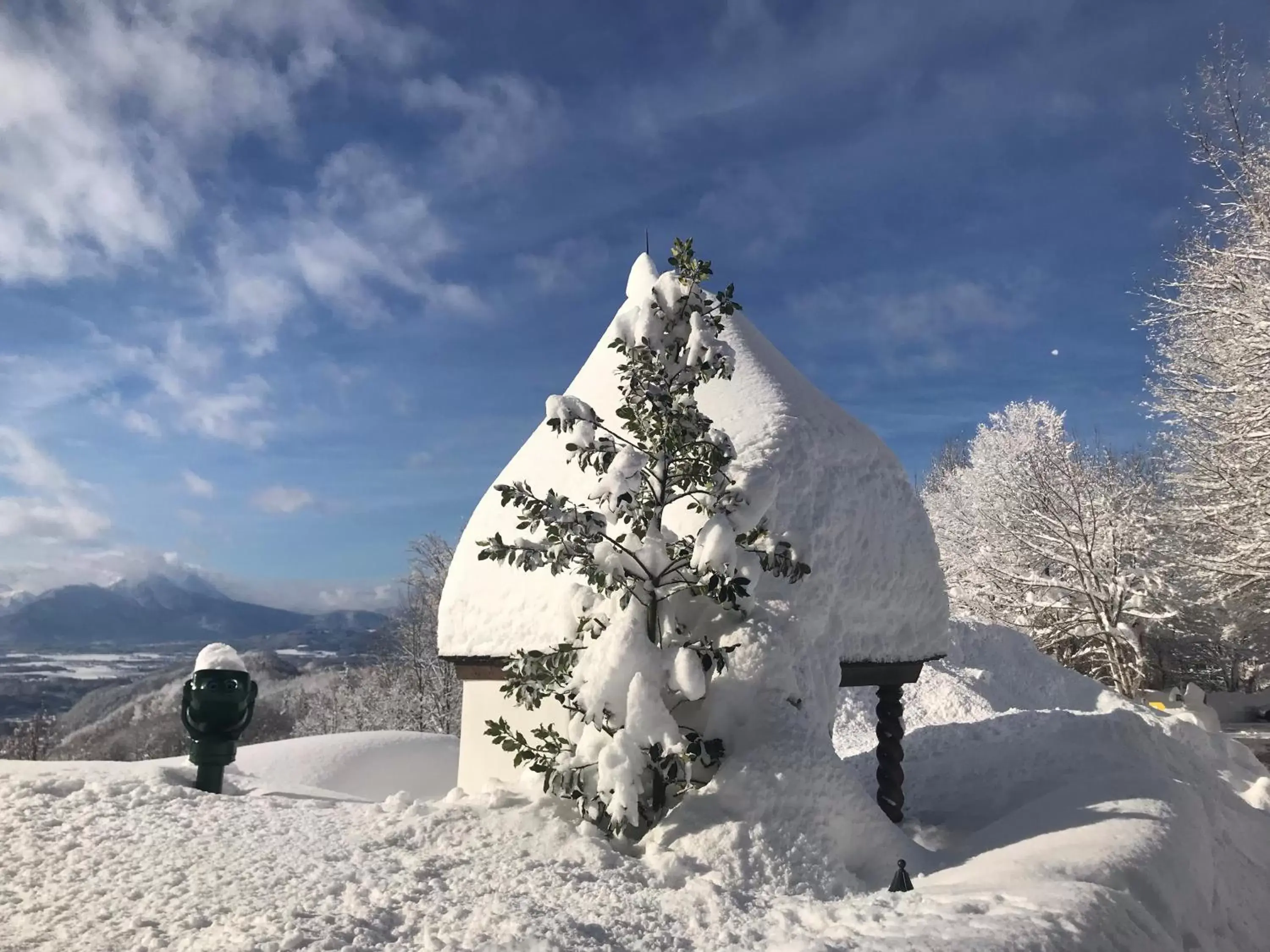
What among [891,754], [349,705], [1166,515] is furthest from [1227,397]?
[349,705]

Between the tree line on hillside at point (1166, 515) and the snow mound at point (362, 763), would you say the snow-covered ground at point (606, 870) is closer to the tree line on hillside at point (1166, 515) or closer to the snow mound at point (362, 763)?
the snow mound at point (362, 763)

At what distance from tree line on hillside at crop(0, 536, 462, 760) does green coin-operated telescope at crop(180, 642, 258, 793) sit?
34.6 ft

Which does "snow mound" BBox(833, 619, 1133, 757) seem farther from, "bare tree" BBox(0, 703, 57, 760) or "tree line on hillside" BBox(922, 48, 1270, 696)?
"bare tree" BBox(0, 703, 57, 760)

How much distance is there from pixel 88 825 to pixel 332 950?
214 cm

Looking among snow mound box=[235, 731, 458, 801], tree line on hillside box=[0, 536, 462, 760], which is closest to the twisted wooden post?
snow mound box=[235, 731, 458, 801]

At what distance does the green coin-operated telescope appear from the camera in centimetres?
588

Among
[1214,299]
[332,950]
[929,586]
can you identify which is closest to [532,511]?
[332,950]

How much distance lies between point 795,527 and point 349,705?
2602cm

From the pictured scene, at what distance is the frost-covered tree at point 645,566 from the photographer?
4.86m

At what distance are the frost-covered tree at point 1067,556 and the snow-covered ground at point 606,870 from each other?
16127mm

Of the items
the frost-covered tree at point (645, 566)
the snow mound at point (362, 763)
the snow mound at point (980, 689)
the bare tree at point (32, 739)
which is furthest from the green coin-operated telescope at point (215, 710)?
the bare tree at point (32, 739)

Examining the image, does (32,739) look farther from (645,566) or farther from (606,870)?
(606,870)

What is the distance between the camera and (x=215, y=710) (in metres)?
5.96

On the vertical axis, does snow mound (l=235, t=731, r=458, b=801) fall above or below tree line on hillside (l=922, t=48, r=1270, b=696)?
below
